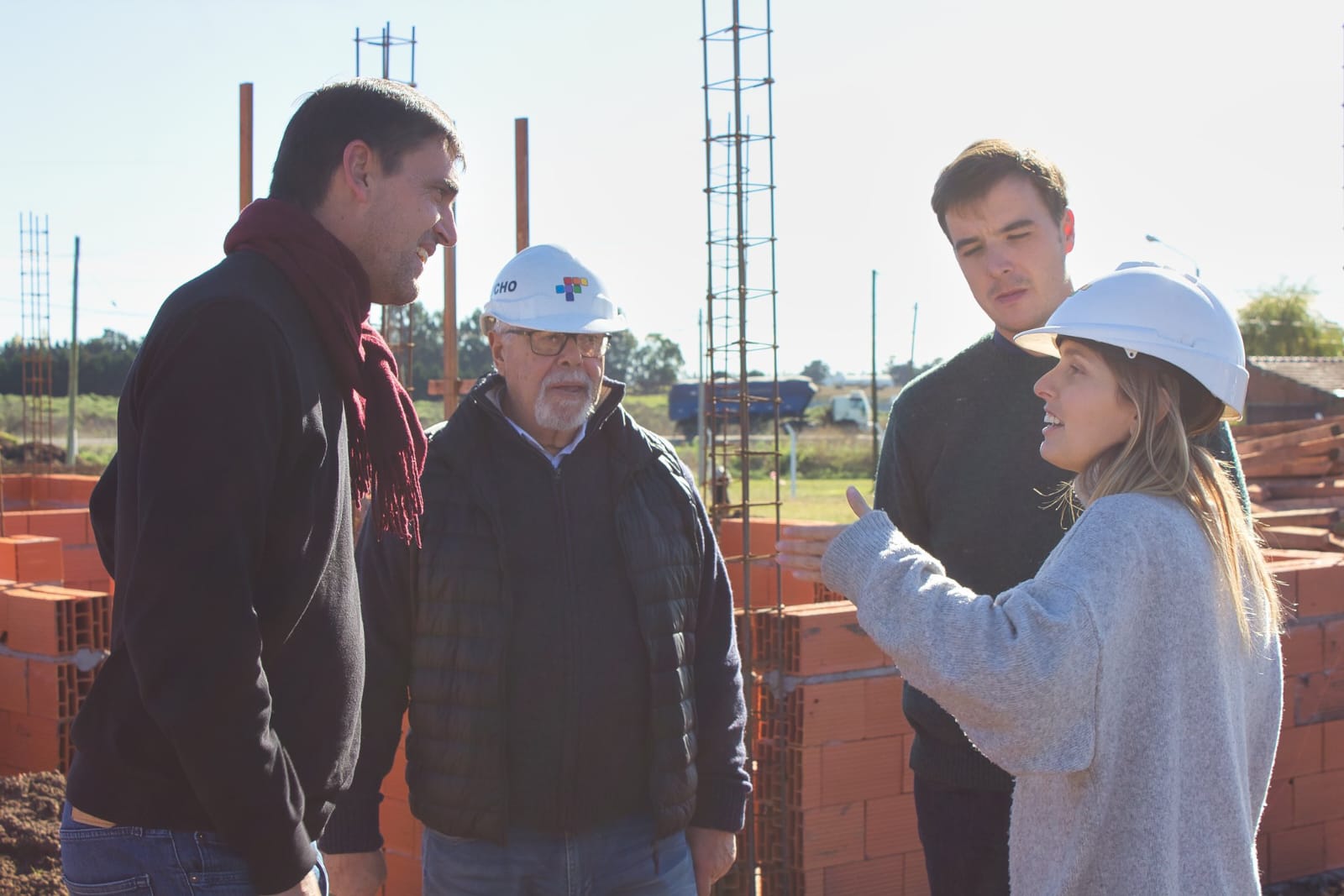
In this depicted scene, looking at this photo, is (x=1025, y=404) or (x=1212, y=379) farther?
(x=1025, y=404)

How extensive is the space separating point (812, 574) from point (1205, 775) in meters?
0.71

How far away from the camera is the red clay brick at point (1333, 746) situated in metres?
5.26

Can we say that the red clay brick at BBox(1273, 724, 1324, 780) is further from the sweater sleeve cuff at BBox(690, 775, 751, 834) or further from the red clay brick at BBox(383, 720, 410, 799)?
the red clay brick at BBox(383, 720, 410, 799)

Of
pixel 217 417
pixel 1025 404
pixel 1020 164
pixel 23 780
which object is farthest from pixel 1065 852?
pixel 23 780

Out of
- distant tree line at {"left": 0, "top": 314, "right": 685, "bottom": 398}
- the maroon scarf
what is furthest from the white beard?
distant tree line at {"left": 0, "top": 314, "right": 685, "bottom": 398}

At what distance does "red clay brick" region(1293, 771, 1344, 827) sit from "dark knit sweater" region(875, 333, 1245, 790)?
3.14m

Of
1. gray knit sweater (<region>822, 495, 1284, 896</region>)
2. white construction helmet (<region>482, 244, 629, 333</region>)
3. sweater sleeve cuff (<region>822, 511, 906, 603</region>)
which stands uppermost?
white construction helmet (<region>482, 244, 629, 333</region>)

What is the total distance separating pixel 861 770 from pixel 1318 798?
7.53 feet

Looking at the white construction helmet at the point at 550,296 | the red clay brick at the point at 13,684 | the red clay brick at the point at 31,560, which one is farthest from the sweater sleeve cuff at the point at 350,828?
the red clay brick at the point at 31,560

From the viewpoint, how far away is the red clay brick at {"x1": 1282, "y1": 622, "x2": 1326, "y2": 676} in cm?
508

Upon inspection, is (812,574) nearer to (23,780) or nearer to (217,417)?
(217,417)

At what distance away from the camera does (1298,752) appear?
203 inches

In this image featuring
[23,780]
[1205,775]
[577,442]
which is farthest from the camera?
[23,780]

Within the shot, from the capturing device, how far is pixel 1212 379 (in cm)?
198
